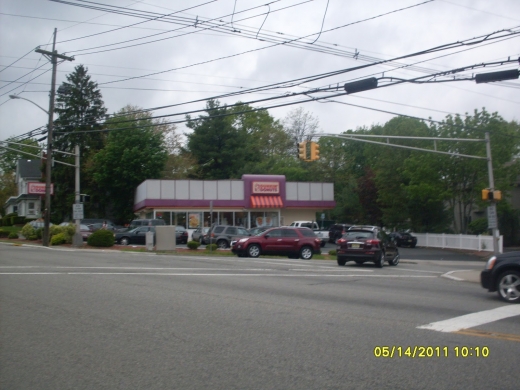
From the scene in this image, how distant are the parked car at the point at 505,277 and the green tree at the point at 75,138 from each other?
5349cm

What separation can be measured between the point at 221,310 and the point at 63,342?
129 inches

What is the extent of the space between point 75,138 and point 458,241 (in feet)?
140

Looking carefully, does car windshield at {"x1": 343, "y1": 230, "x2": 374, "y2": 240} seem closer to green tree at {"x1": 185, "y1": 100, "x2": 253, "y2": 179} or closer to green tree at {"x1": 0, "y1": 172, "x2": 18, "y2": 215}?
green tree at {"x1": 185, "y1": 100, "x2": 253, "y2": 179}

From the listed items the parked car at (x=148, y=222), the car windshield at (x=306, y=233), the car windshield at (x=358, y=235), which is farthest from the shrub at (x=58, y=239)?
the car windshield at (x=358, y=235)

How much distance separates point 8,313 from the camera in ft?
34.0

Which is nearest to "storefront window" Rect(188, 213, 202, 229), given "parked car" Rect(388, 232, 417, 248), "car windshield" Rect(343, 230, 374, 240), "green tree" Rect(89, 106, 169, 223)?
"green tree" Rect(89, 106, 169, 223)

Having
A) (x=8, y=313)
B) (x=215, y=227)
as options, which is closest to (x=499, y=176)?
(x=215, y=227)

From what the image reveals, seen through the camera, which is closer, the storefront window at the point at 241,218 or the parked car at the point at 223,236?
the parked car at the point at 223,236

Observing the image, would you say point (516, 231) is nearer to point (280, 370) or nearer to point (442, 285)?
point (442, 285)

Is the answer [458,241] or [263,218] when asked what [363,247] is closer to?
[458,241]

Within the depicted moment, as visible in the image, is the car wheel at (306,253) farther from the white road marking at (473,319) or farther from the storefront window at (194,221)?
the storefront window at (194,221)

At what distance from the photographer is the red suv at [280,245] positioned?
94.0 feet

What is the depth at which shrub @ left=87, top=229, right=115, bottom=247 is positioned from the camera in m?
36.2
